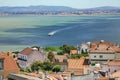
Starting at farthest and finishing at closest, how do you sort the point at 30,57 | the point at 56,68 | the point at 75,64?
the point at 30,57, the point at 75,64, the point at 56,68

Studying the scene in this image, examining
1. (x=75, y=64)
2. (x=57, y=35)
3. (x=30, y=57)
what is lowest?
(x=57, y=35)

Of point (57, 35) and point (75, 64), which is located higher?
point (75, 64)

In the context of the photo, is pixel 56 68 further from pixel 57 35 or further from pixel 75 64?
pixel 57 35

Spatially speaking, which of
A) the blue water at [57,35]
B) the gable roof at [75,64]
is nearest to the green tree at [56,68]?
the gable roof at [75,64]

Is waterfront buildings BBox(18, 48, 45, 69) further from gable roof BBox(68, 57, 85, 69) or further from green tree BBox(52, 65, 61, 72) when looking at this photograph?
green tree BBox(52, 65, 61, 72)

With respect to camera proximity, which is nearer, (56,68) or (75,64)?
(56,68)

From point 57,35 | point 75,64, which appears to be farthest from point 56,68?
point 57,35

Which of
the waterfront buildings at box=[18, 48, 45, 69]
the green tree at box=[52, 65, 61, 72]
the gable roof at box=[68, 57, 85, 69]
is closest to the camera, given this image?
the green tree at box=[52, 65, 61, 72]

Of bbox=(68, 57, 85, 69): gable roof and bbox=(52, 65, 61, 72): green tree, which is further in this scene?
bbox=(68, 57, 85, 69): gable roof

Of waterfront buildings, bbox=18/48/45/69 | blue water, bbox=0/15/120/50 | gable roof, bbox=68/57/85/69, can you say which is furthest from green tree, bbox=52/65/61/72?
blue water, bbox=0/15/120/50

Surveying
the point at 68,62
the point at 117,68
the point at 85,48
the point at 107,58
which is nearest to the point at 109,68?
the point at 117,68

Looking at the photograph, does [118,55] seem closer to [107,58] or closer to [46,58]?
[107,58]
